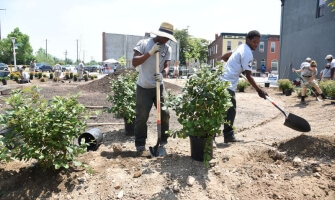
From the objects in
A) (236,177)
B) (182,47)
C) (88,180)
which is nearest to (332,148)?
(236,177)

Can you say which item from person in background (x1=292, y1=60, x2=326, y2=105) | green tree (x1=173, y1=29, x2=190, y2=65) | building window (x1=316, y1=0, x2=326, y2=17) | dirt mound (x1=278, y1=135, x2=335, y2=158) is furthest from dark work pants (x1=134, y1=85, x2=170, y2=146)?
green tree (x1=173, y1=29, x2=190, y2=65)

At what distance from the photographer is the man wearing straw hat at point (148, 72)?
3.91 metres

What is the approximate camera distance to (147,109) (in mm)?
4145

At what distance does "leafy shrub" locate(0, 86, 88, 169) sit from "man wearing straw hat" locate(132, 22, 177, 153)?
3.72 ft

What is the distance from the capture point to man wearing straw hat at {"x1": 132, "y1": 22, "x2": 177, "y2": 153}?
12.8ft

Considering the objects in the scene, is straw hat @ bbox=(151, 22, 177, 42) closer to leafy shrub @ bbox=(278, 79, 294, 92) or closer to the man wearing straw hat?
the man wearing straw hat

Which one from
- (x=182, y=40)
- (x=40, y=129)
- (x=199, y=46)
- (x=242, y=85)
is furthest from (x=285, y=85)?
(x=182, y=40)

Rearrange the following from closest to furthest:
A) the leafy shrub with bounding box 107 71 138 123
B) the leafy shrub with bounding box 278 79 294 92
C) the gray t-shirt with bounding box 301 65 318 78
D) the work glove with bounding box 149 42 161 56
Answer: the work glove with bounding box 149 42 161 56, the leafy shrub with bounding box 107 71 138 123, the gray t-shirt with bounding box 301 65 318 78, the leafy shrub with bounding box 278 79 294 92

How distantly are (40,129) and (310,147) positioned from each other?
3414 millimetres

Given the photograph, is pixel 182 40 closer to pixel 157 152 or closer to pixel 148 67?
pixel 148 67

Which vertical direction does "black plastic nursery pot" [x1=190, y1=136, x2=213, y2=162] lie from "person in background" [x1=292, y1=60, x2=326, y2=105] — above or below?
below

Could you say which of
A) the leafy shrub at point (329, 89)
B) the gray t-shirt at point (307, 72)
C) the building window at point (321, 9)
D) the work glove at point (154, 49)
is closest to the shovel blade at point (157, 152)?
the work glove at point (154, 49)

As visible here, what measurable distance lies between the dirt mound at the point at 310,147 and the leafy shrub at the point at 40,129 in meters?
2.91

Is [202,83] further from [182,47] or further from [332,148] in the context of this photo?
[182,47]
